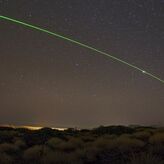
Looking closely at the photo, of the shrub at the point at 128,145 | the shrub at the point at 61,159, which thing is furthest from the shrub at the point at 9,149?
the shrub at the point at 128,145

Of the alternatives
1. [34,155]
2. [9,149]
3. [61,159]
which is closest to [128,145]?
[61,159]

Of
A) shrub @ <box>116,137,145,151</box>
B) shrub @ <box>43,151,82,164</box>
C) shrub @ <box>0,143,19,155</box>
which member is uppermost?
shrub @ <box>116,137,145,151</box>

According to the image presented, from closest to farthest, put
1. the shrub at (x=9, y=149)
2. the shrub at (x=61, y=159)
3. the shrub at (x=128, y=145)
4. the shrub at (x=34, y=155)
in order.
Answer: the shrub at (x=61, y=159) → the shrub at (x=34, y=155) → the shrub at (x=128, y=145) → the shrub at (x=9, y=149)

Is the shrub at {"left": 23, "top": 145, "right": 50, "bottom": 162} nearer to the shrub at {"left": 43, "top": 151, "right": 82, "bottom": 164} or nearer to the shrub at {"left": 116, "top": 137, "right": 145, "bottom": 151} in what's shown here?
the shrub at {"left": 43, "top": 151, "right": 82, "bottom": 164}

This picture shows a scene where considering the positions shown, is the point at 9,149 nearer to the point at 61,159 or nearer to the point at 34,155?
the point at 34,155

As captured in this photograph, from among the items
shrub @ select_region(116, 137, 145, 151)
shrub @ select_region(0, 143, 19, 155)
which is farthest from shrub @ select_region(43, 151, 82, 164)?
shrub @ select_region(0, 143, 19, 155)

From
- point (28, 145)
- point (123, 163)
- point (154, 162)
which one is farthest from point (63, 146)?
point (154, 162)

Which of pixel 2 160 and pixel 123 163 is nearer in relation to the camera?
pixel 123 163

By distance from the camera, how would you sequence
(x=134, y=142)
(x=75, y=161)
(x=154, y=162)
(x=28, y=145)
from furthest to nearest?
(x=28, y=145) < (x=134, y=142) < (x=75, y=161) < (x=154, y=162)

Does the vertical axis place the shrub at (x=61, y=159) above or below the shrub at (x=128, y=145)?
below

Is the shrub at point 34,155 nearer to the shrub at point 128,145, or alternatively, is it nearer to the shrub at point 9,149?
the shrub at point 9,149

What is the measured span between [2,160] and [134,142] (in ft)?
19.3

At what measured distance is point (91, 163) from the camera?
14.4 metres

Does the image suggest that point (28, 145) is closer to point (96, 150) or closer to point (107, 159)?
point (96, 150)
